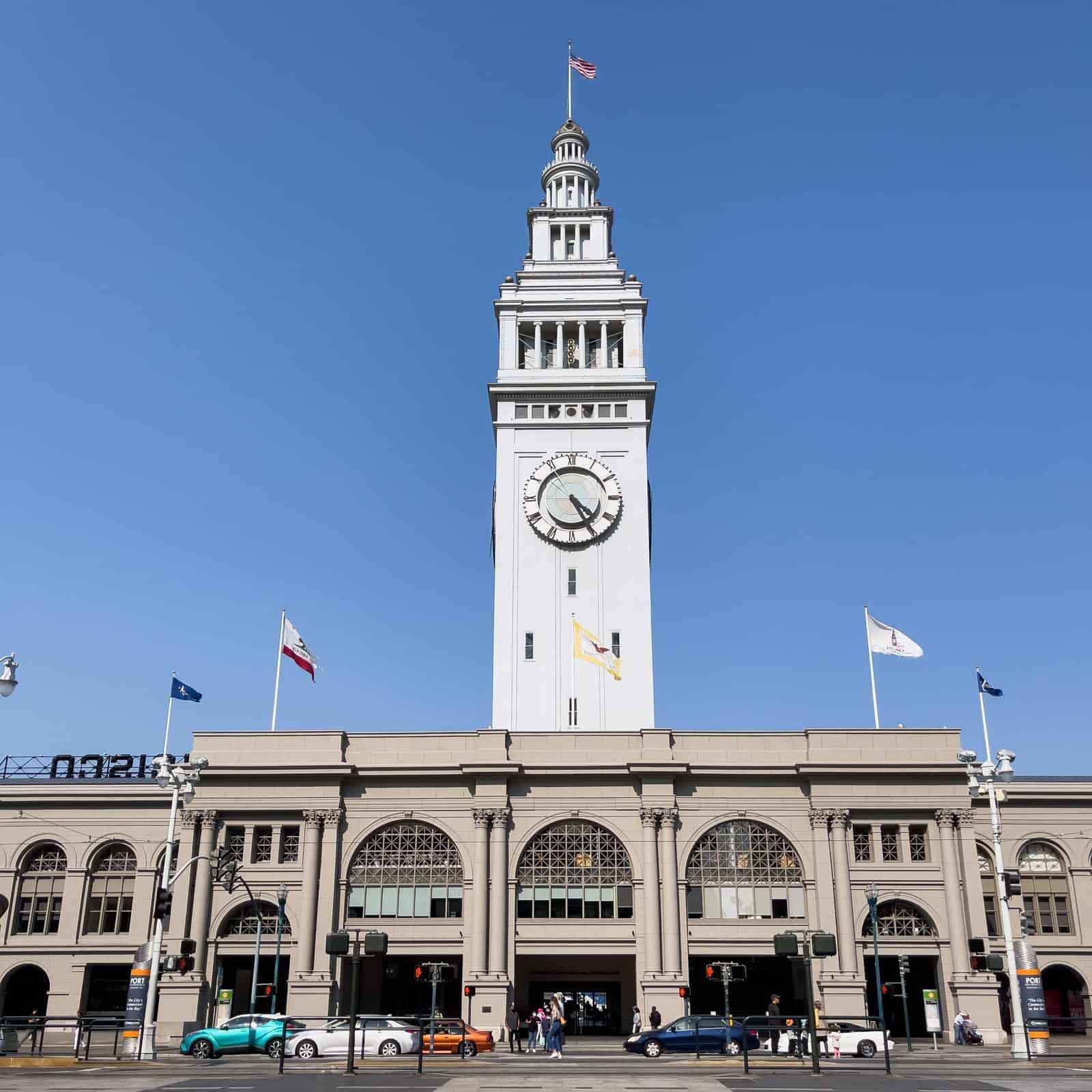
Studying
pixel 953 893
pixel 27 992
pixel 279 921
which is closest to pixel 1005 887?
pixel 953 893

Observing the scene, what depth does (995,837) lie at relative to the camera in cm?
4775

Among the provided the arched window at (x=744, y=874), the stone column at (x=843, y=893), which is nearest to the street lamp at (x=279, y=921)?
the arched window at (x=744, y=874)

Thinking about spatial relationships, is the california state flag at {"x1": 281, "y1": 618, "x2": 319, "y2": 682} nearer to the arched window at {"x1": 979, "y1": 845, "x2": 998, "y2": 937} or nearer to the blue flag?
the blue flag

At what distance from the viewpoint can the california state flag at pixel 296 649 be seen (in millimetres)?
64688

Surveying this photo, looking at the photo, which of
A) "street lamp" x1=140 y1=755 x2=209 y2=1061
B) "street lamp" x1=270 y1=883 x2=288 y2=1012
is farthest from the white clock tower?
"street lamp" x1=140 y1=755 x2=209 y2=1061

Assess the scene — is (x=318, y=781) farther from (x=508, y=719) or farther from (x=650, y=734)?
(x=650, y=734)

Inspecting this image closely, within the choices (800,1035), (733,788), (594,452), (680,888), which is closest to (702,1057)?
(800,1035)

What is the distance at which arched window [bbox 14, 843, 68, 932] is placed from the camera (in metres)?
65.2

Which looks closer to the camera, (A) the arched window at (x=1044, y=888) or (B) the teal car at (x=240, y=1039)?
(B) the teal car at (x=240, y=1039)

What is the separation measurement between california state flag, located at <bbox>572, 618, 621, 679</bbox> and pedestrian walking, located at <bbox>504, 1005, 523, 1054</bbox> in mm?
19949

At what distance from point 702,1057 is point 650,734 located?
756 inches

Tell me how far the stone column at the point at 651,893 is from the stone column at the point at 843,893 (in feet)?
28.6

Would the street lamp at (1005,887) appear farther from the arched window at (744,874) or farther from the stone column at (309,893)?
the stone column at (309,893)

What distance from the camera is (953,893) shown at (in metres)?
57.8
